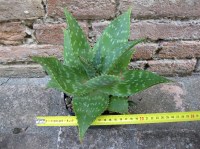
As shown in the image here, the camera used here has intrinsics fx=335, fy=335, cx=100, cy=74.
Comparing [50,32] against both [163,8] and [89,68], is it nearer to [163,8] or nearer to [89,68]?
[89,68]

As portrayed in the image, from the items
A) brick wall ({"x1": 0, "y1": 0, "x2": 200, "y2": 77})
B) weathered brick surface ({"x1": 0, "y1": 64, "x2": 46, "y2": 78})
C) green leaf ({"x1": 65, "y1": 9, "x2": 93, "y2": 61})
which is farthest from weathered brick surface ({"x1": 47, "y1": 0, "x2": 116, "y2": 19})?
weathered brick surface ({"x1": 0, "y1": 64, "x2": 46, "y2": 78})

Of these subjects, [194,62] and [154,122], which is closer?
[154,122]

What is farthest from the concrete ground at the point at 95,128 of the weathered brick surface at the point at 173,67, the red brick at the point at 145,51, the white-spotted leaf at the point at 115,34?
the white-spotted leaf at the point at 115,34

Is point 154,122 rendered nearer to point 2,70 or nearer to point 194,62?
Answer: point 194,62

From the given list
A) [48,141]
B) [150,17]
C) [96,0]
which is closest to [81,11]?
[96,0]

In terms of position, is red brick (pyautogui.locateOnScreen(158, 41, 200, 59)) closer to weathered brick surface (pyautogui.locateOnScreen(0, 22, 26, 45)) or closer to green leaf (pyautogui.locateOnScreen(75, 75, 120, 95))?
green leaf (pyautogui.locateOnScreen(75, 75, 120, 95))

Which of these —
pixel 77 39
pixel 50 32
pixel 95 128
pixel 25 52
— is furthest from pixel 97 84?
pixel 25 52
